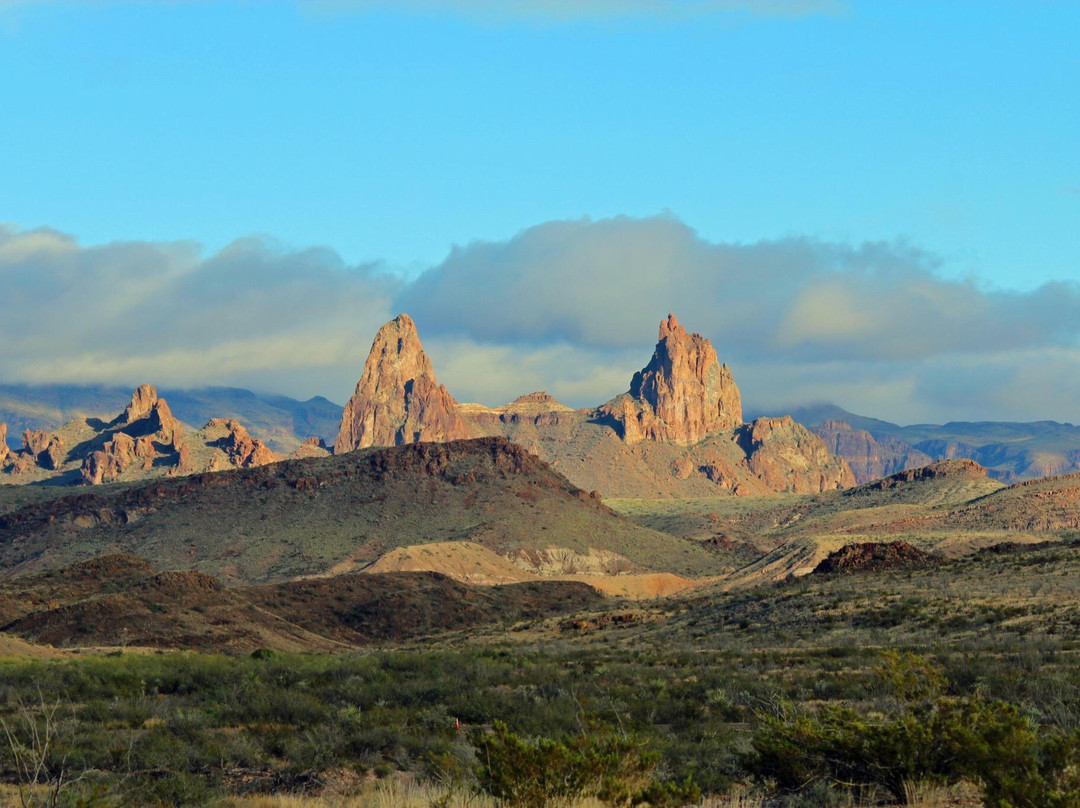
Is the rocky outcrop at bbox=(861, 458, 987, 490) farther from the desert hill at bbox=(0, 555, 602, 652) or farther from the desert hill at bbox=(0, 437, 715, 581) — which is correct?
the desert hill at bbox=(0, 555, 602, 652)

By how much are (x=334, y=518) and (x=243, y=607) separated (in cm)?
6736

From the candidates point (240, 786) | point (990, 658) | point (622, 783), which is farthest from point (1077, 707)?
point (240, 786)

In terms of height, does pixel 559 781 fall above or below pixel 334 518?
below

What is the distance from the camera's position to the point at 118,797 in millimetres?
13836

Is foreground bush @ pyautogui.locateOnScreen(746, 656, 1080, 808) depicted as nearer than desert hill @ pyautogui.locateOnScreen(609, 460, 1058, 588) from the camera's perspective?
Yes

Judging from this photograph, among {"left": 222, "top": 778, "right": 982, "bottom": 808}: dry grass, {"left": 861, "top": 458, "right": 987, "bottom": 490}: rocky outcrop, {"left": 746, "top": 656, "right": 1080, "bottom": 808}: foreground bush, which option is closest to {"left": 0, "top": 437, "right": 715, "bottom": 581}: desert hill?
{"left": 861, "top": 458, "right": 987, "bottom": 490}: rocky outcrop

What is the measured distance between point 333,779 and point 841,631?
3011 centimetres

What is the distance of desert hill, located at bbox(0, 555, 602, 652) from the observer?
59438 millimetres

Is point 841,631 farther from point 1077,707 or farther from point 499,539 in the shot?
point 499,539

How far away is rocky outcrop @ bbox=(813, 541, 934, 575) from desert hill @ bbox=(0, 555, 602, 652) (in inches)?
898

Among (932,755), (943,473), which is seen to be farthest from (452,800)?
(943,473)

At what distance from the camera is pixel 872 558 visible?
7425 cm

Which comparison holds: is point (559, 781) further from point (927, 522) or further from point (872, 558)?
point (927, 522)

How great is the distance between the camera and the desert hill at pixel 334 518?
419 ft
